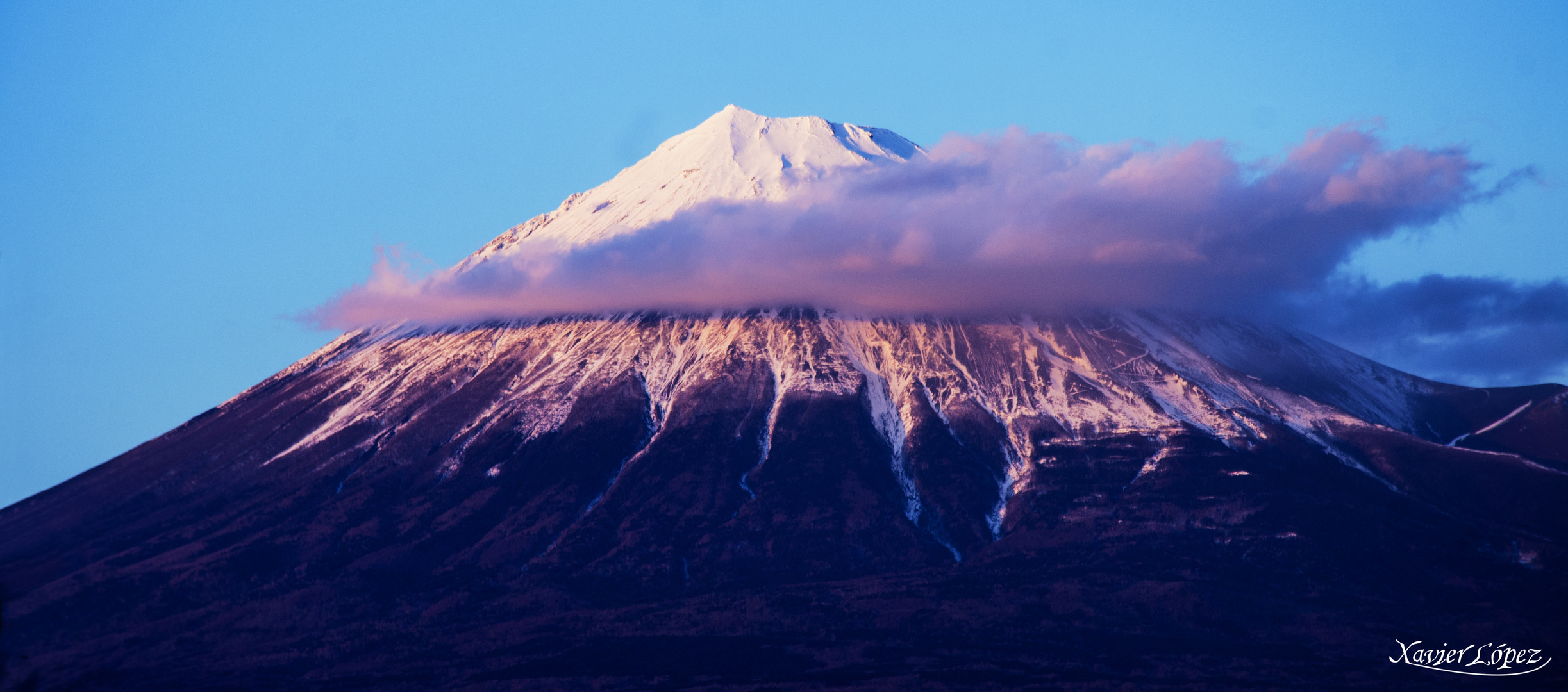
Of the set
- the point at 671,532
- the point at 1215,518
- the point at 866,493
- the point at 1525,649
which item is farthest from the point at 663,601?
the point at 1525,649

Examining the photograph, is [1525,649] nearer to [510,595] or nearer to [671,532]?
[671,532]

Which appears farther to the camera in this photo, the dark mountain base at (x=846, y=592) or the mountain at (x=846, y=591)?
the mountain at (x=846, y=591)

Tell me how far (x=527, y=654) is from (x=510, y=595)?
16618mm

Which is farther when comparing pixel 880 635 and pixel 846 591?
pixel 846 591

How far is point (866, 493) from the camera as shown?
646ft
